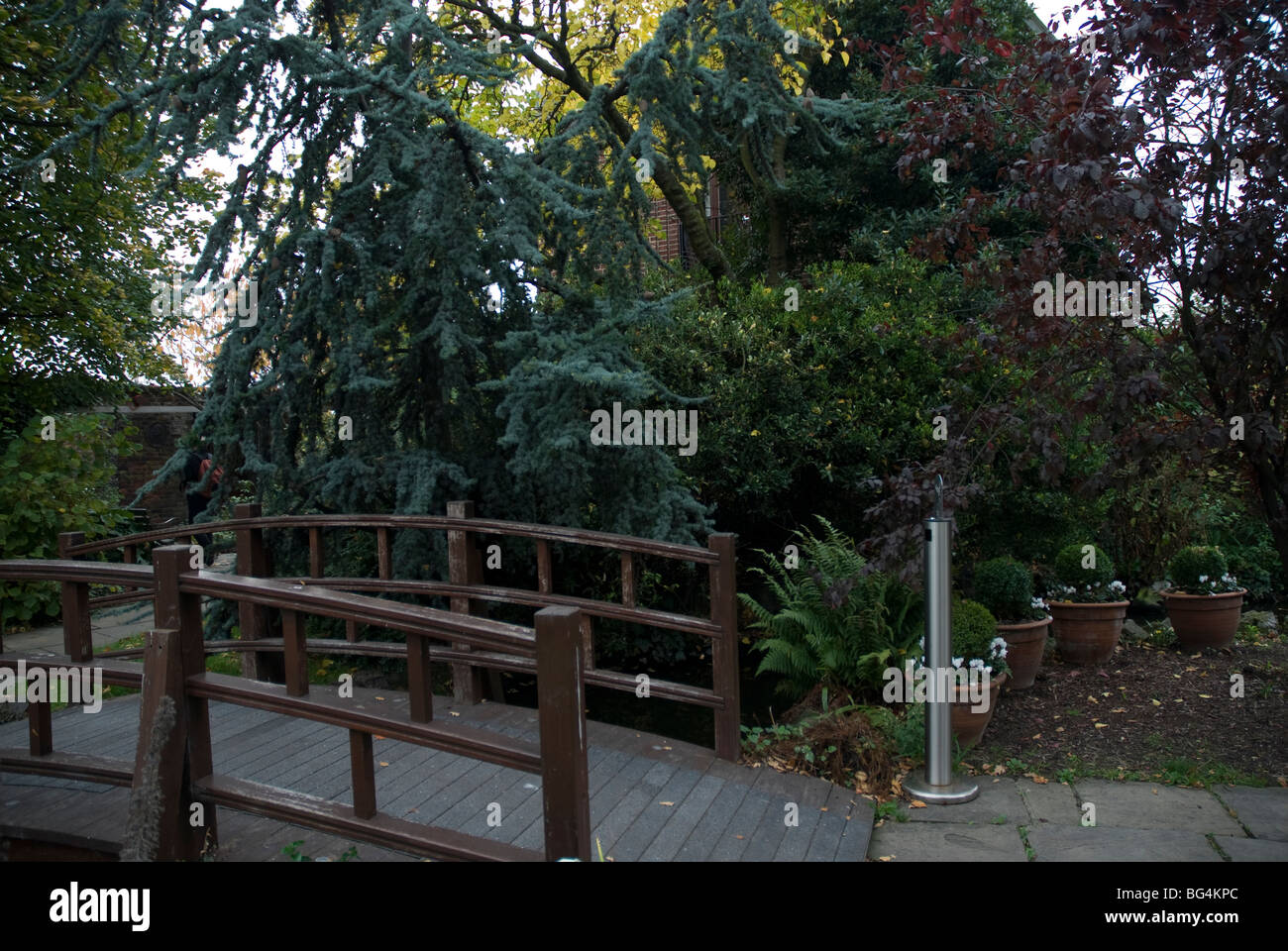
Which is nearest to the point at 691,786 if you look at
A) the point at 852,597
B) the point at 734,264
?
the point at 852,597

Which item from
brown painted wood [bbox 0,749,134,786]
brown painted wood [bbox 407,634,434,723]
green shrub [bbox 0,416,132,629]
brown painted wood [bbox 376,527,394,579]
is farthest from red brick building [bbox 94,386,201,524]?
brown painted wood [bbox 407,634,434,723]

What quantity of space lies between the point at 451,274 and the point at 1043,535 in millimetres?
5556

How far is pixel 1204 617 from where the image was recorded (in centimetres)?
791

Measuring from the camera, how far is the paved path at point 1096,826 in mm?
4164

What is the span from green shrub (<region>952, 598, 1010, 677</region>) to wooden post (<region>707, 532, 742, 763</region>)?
1.78m

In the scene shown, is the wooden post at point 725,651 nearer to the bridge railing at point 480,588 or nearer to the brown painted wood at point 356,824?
the bridge railing at point 480,588

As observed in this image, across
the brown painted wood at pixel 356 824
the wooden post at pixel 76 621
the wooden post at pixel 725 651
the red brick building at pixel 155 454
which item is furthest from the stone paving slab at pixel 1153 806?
the red brick building at pixel 155 454

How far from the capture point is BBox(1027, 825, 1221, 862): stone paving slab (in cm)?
411

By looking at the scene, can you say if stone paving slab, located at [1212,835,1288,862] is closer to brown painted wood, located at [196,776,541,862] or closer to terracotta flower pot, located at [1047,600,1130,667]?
brown painted wood, located at [196,776,541,862]

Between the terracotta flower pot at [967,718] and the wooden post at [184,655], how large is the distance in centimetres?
402

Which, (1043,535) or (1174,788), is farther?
(1043,535)

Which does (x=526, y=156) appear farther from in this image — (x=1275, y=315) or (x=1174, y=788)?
(x=1174, y=788)

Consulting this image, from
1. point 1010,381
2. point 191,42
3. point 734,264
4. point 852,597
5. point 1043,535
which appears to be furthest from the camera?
point 734,264

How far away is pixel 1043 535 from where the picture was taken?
8.23 meters
